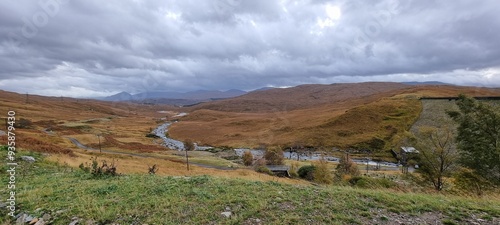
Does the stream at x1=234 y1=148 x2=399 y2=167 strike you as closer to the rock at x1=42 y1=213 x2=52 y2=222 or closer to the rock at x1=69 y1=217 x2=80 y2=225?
the rock at x1=42 y1=213 x2=52 y2=222

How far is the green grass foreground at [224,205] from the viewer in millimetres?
8430

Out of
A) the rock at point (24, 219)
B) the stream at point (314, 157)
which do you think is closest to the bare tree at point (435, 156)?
the rock at point (24, 219)

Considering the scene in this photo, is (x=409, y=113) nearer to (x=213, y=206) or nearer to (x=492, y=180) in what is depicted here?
(x=492, y=180)

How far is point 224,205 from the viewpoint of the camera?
369 inches

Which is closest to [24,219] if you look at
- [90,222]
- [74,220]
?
[74,220]

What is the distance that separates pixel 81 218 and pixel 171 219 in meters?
2.76

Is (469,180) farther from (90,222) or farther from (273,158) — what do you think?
(273,158)

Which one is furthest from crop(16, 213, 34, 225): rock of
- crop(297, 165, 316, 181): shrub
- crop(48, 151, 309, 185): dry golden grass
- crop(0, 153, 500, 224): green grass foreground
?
crop(297, 165, 316, 181): shrub

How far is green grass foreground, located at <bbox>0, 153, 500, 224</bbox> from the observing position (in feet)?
27.7

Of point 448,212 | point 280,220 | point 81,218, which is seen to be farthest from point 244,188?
point 448,212

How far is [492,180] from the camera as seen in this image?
93.5 feet

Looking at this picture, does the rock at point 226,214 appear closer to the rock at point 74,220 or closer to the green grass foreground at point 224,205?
the green grass foreground at point 224,205

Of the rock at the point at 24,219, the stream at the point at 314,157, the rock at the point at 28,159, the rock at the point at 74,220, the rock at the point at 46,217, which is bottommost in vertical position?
the stream at the point at 314,157

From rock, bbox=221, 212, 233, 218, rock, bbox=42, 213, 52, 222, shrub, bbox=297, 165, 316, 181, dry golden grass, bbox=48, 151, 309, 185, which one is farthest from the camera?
shrub, bbox=297, 165, 316, 181
